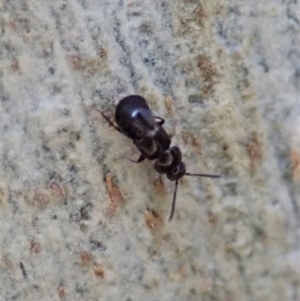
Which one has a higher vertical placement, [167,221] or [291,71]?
[291,71]

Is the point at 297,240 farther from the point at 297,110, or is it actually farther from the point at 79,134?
the point at 79,134

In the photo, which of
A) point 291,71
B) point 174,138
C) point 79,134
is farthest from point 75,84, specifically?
point 291,71

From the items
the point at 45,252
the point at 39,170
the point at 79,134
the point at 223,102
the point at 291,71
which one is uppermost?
the point at 291,71

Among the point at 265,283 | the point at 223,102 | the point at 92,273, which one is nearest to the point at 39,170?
the point at 92,273
